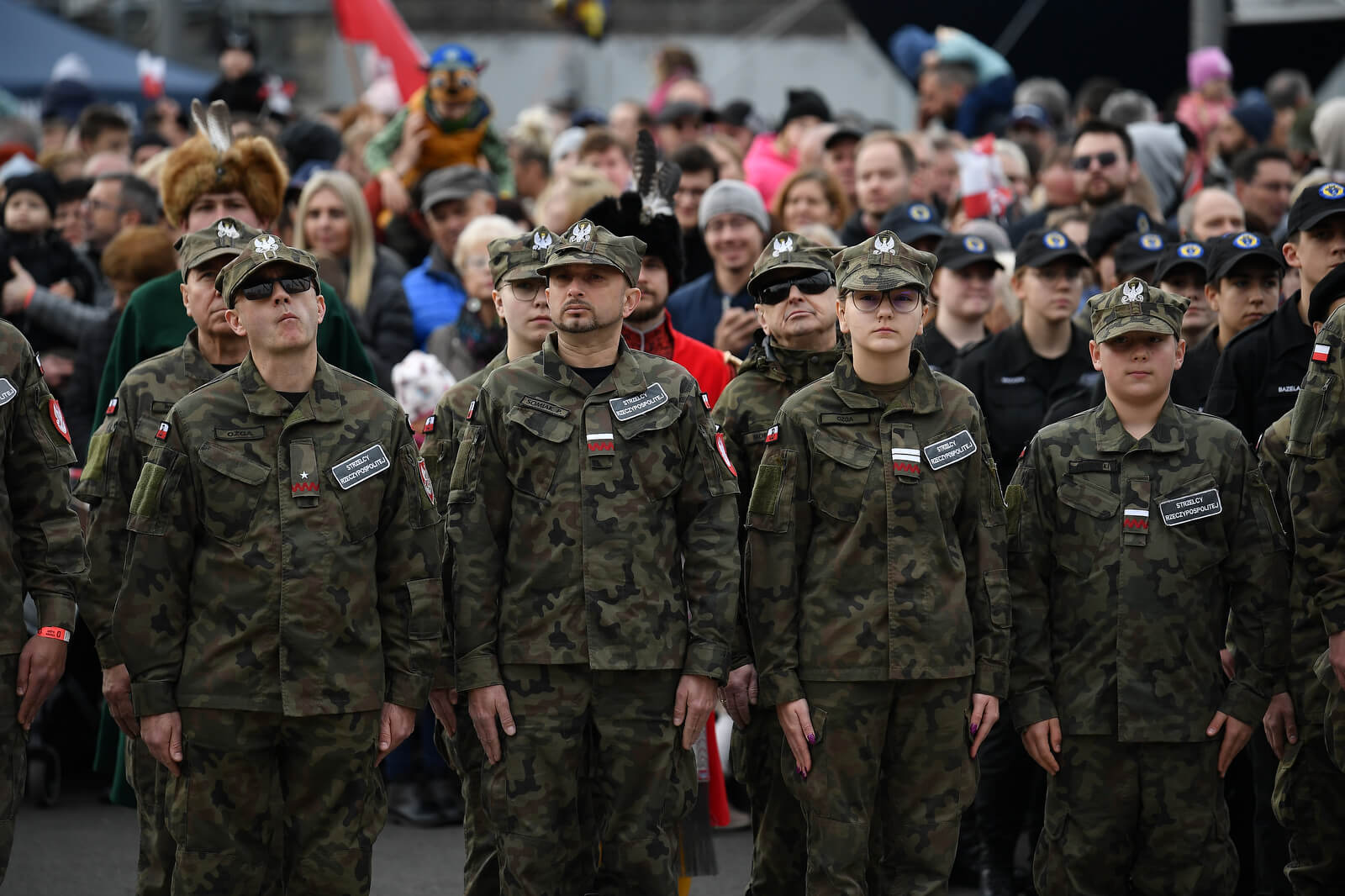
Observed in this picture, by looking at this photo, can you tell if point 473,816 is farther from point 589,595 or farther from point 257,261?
point 257,261

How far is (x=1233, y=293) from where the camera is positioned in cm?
622

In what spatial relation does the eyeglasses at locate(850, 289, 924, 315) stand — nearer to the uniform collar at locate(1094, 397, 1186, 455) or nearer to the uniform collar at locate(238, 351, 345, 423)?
the uniform collar at locate(1094, 397, 1186, 455)

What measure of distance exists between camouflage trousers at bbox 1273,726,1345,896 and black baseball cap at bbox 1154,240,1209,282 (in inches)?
84.1

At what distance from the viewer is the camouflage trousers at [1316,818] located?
5.14m

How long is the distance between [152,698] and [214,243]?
4.83 ft

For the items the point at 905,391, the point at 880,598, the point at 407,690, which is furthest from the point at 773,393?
the point at 407,690

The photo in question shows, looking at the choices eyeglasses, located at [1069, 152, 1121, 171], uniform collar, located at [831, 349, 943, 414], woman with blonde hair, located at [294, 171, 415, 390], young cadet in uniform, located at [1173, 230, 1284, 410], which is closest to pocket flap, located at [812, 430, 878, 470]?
uniform collar, located at [831, 349, 943, 414]

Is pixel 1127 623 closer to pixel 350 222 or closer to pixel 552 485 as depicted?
pixel 552 485

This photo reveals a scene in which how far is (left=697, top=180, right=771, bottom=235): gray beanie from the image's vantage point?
7.30m

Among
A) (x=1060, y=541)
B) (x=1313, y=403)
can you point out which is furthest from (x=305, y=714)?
(x=1313, y=403)

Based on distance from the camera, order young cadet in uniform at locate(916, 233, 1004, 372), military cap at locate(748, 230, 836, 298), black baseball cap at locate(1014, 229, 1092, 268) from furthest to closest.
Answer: young cadet in uniform at locate(916, 233, 1004, 372) < black baseball cap at locate(1014, 229, 1092, 268) < military cap at locate(748, 230, 836, 298)

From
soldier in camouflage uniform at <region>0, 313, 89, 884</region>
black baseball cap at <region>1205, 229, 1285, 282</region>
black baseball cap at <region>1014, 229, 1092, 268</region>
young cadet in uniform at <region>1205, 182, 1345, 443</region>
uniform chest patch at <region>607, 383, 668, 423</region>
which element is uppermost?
black baseball cap at <region>1014, 229, 1092, 268</region>

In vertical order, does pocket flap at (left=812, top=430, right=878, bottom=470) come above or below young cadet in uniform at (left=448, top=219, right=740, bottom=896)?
above

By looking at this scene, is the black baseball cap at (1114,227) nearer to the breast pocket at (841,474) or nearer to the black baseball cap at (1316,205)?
the black baseball cap at (1316,205)
